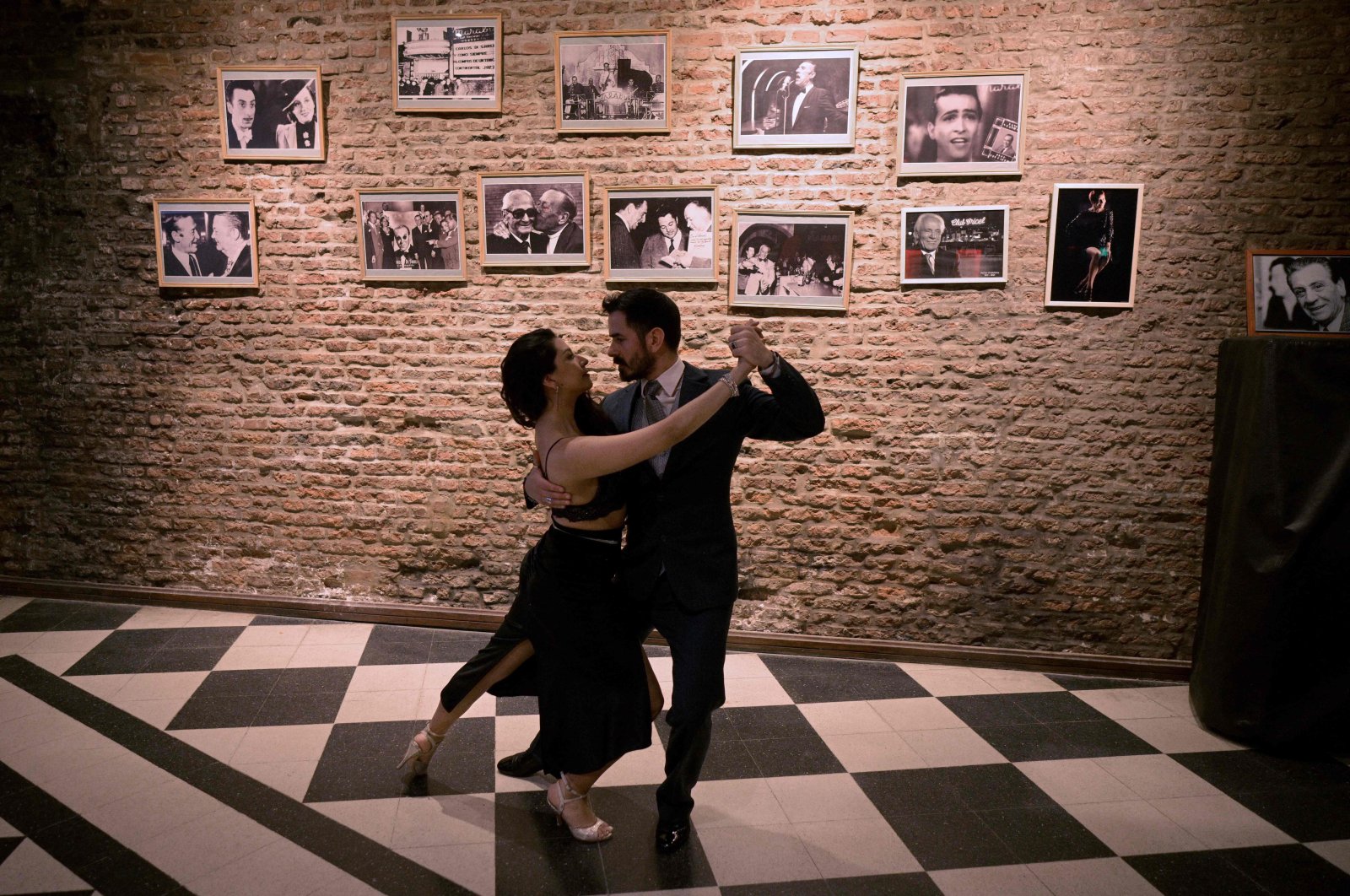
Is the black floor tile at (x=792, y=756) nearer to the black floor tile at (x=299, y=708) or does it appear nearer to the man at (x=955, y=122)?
the black floor tile at (x=299, y=708)

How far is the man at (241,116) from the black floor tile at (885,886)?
4206 mm

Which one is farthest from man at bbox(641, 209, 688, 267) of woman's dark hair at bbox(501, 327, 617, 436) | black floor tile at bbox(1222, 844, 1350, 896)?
black floor tile at bbox(1222, 844, 1350, 896)

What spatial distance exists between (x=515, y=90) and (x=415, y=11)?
630 millimetres

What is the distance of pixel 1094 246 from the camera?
3.76 metres

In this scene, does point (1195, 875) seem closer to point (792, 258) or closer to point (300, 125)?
point (792, 258)

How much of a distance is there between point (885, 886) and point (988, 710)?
1.46 m

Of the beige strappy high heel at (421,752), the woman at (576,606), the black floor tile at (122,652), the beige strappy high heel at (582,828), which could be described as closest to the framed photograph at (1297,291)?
the woman at (576,606)

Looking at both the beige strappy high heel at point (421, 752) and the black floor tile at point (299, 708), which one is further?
the black floor tile at point (299, 708)

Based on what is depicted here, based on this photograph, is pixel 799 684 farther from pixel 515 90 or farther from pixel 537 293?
pixel 515 90

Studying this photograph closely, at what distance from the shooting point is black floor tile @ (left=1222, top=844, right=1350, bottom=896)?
2.34m

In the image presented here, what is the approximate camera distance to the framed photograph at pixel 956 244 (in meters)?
3.80

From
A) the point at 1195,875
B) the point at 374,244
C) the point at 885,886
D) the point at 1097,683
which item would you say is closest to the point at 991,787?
the point at 1195,875

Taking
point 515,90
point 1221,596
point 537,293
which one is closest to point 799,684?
point 1221,596

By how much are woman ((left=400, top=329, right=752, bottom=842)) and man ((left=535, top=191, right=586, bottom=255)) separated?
1.82 m
